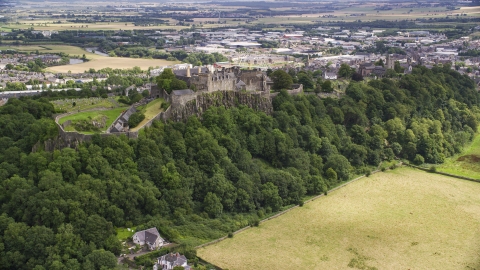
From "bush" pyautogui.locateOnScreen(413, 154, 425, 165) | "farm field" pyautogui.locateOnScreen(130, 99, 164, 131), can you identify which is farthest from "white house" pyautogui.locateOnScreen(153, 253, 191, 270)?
"bush" pyautogui.locateOnScreen(413, 154, 425, 165)

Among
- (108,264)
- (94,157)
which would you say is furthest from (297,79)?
(108,264)

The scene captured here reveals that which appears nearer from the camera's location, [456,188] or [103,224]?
[103,224]

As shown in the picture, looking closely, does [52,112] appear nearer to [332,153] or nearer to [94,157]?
[94,157]

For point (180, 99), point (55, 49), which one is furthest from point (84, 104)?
point (55, 49)

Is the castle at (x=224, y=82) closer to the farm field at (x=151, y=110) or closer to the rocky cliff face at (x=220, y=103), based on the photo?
the rocky cliff face at (x=220, y=103)

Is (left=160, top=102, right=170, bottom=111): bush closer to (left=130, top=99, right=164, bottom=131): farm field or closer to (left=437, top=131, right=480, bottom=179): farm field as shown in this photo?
(left=130, top=99, right=164, bottom=131): farm field
